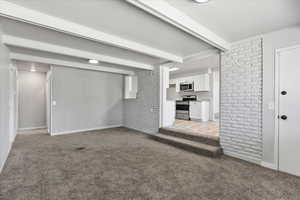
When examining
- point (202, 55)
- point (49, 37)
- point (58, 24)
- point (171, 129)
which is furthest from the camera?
point (171, 129)

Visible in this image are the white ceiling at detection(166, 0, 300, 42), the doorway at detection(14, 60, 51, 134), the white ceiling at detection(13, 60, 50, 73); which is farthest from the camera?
the doorway at detection(14, 60, 51, 134)

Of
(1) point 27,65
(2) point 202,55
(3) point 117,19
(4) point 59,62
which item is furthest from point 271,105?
(1) point 27,65

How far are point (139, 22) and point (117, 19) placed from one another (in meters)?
0.34

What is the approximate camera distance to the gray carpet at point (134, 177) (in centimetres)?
188

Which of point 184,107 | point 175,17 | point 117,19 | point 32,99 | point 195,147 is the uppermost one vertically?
point 117,19

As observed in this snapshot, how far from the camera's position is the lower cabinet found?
6.12 metres

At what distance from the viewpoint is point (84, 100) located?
221 inches

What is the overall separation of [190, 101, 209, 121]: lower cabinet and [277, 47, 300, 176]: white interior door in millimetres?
3607

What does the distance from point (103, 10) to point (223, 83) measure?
2.79 m

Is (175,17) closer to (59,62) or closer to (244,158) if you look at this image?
(244,158)

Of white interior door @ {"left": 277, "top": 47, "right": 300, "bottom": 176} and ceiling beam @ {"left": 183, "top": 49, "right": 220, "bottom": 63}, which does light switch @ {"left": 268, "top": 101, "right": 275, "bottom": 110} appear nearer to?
white interior door @ {"left": 277, "top": 47, "right": 300, "bottom": 176}

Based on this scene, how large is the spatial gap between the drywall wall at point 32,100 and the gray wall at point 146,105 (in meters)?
3.79

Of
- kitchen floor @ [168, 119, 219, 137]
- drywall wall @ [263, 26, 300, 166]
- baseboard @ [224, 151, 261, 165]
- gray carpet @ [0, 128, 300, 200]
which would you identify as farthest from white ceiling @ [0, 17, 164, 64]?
baseboard @ [224, 151, 261, 165]

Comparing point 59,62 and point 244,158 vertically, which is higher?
point 59,62
